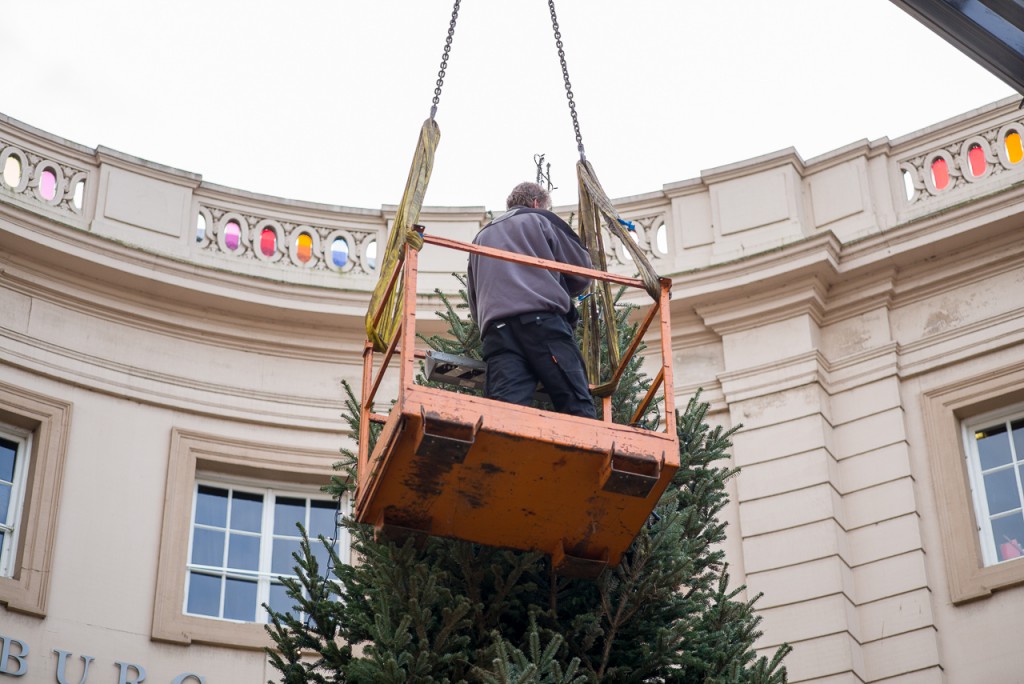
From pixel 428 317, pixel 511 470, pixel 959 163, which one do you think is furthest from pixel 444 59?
pixel 959 163

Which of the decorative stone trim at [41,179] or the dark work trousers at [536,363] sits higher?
the decorative stone trim at [41,179]

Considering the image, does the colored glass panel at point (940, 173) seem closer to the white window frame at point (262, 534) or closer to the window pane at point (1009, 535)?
the window pane at point (1009, 535)

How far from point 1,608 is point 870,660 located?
7.69 m

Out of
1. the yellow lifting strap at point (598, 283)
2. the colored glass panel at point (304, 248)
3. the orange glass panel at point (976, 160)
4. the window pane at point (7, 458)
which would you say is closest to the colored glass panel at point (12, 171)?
the window pane at point (7, 458)

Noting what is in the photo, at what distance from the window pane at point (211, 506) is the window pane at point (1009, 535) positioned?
7.35 m

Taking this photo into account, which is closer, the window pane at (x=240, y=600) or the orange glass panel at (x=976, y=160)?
the window pane at (x=240, y=600)

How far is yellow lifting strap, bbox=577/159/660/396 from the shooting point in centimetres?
1109

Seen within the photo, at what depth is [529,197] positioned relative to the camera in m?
11.6

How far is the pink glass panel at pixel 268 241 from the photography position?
1922cm

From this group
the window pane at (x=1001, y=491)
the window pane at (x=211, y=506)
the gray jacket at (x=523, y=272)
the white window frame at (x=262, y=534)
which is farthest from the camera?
the window pane at (x=211, y=506)

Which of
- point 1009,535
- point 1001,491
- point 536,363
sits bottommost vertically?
point 536,363

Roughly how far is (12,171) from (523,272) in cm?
901

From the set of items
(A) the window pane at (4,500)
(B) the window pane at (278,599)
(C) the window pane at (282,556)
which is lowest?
(B) the window pane at (278,599)

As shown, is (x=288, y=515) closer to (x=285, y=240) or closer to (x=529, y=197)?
(x=285, y=240)
